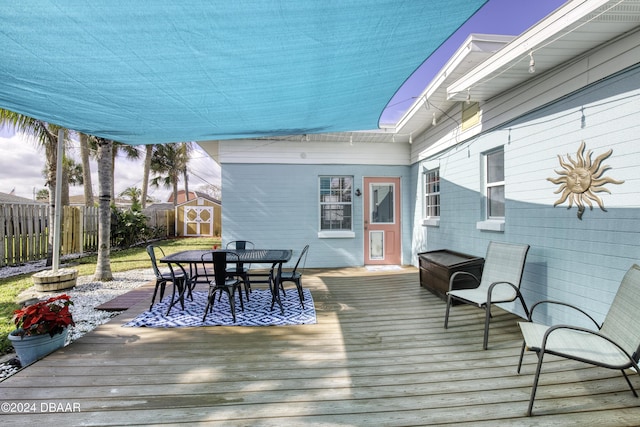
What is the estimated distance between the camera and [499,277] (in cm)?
345

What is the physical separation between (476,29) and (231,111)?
2.95 meters

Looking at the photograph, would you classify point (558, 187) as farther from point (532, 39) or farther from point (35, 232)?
point (35, 232)

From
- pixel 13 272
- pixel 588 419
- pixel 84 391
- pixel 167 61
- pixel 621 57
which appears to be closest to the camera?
pixel 588 419

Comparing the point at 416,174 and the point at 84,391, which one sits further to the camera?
the point at 416,174

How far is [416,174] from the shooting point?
6.68m

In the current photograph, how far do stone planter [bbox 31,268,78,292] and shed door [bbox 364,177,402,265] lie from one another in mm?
5565

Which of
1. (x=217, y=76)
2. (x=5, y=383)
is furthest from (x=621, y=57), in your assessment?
(x=5, y=383)

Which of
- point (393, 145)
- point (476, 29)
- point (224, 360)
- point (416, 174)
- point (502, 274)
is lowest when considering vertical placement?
point (224, 360)

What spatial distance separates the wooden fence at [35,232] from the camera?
21.4 ft

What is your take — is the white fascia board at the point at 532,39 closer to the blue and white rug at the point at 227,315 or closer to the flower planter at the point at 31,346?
the blue and white rug at the point at 227,315

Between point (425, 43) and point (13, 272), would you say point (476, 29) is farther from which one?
point (13, 272)

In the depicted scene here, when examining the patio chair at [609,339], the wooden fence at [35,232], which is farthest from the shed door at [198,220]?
the patio chair at [609,339]

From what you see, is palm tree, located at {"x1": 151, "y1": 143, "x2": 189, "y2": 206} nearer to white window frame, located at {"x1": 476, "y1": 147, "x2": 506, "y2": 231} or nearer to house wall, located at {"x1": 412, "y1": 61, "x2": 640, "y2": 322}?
white window frame, located at {"x1": 476, "y1": 147, "x2": 506, "y2": 231}

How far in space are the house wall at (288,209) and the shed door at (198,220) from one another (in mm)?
10349
